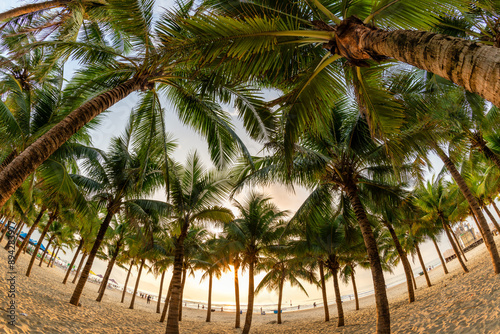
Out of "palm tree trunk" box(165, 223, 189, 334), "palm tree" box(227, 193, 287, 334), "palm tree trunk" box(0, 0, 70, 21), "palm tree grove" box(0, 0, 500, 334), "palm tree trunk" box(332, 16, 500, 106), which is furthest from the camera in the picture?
"palm tree" box(227, 193, 287, 334)

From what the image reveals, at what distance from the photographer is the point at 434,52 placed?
1570mm

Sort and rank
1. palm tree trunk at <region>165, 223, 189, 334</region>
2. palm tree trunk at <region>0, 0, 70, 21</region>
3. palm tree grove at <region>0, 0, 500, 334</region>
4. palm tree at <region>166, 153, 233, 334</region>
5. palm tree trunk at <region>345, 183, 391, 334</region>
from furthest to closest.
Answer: palm tree at <region>166, 153, 233, 334</region>
palm tree trunk at <region>165, 223, 189, 334</region>
palm tree trunk at <region>0, 0, 70, 21</region>
palm tree trunk at <region>345, 183, 391, 334</region>
palm tree grove at <region>0, 0, 500, 334</region>

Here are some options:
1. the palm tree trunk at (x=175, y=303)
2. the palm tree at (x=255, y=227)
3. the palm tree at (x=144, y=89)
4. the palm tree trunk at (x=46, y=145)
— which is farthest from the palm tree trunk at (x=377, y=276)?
the palm tree at (x=255, y=227)

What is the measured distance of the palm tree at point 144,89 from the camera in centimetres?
312

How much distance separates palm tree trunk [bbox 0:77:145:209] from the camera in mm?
2920

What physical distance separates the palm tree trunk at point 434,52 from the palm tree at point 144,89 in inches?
71.2

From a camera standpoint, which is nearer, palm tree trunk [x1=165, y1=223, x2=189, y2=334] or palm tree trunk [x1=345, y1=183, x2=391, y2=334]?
palm tree trunk [x1=345, y1=183, x2=391, y2=334]

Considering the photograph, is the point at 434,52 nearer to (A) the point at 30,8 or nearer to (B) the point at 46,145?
(B) the point at 46,145

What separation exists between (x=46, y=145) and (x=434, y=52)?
14.7 ft

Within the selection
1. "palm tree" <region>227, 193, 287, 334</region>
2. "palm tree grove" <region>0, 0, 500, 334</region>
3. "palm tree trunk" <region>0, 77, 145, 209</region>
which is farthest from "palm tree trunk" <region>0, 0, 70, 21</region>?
"palm tree" <region>227, 193, 287, 334</region>

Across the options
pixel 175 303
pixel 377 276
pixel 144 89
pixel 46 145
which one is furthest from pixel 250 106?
pixel 175 303

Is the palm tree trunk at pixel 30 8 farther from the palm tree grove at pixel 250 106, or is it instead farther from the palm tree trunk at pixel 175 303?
the palm tree trunk at pixel 175 303

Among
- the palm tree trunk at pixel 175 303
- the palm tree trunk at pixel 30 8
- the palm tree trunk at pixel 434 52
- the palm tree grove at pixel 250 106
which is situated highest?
the palm tree trunk at pixel 30 8

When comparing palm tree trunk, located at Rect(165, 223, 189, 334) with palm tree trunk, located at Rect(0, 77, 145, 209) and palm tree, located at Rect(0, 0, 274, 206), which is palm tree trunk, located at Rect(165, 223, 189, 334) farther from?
palm tree trunk, located at Rect(0, 77, 145, 209)
